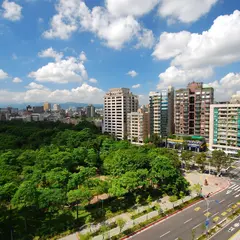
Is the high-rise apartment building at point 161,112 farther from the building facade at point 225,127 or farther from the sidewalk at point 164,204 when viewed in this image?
the sidewalk at point 164,204

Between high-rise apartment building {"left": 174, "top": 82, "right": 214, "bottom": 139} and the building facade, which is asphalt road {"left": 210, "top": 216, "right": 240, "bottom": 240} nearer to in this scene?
the building facade

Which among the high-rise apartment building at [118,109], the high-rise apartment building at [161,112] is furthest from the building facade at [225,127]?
the high-rise apartment building at [118,109]

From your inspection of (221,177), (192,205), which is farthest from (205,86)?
(192,205)

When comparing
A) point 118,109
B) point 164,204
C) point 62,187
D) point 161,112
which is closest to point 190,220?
point 164,204

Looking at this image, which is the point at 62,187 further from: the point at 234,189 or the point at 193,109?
the point at 193,109

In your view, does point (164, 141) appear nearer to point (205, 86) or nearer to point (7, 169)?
point (205, 86)

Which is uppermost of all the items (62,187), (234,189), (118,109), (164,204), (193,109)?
(118,109)

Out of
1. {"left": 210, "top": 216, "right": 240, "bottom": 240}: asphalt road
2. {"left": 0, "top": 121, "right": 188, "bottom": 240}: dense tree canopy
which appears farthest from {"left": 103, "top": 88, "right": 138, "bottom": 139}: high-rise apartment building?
{"left": 210, "top": 216, "right": 240, "bottom": 240}: asphalt road
